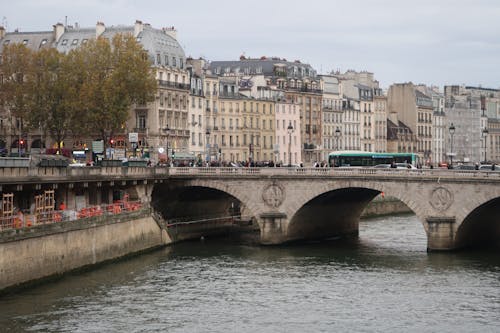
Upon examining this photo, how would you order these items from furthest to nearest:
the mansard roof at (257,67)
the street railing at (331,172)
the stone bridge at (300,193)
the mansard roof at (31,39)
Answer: the mansard roof at (257,67) → the mansard roof at (31,39) → the street railing at (331,172) → the stone bridge at (300,193)

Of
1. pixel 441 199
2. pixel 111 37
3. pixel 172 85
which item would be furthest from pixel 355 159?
pixel 441 199

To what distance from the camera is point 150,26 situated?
136750 mm

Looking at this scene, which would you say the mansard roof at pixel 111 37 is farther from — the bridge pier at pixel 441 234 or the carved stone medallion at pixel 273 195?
the bridge pier at pixel 441 234

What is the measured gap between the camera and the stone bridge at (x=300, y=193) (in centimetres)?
8356

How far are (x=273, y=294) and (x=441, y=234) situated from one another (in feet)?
72.8

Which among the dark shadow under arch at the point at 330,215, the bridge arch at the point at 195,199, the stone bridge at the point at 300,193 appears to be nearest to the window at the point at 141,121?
the bridge arch at the point at 195,199

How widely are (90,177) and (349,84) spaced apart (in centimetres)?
11113

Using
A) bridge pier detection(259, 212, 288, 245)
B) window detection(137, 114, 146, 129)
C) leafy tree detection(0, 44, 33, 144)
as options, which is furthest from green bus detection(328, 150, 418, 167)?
leafy tree detection(0, 44, 33, 144)

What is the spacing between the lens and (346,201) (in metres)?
103

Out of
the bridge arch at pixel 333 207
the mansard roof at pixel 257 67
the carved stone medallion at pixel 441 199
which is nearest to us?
the carved stone medallion at pixel 441 199

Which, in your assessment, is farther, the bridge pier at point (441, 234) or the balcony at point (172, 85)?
the balcony at point (172, 85)

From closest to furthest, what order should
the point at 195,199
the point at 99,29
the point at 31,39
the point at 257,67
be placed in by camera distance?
the point at 195,199 < the point at 99,29 < the point at 31,39 < the point at 257,67

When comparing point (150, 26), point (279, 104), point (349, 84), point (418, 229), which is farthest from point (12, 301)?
point (349, 84)

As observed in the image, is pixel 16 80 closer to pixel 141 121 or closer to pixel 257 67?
pixel 141 121
